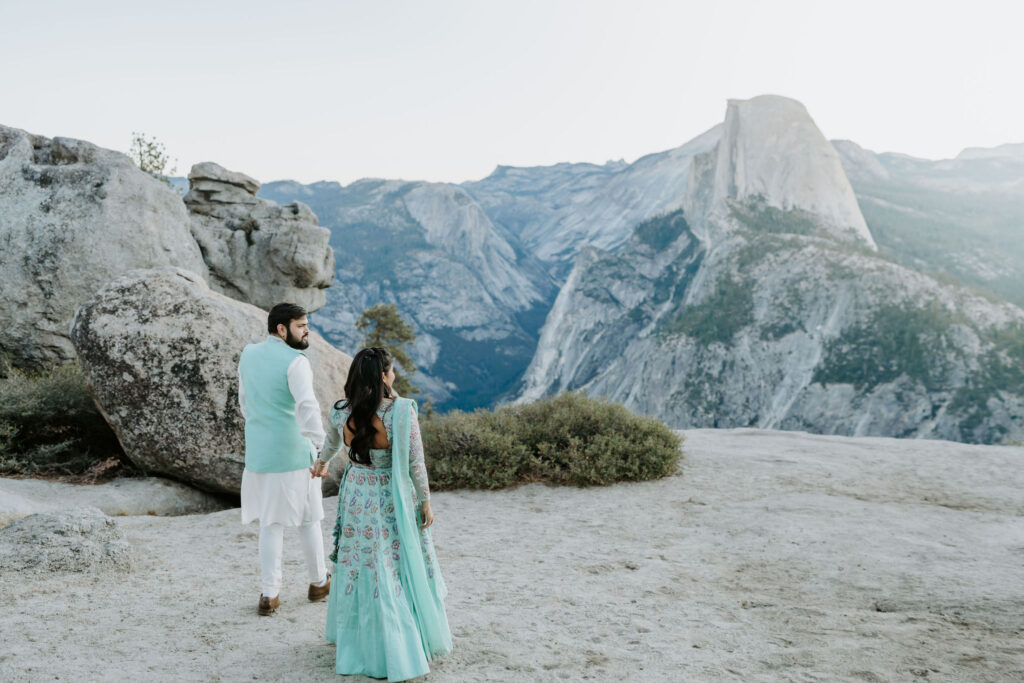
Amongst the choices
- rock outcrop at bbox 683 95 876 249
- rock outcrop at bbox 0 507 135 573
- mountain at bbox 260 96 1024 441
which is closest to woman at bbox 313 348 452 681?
rock outcrop at bbox 0 507 135 573

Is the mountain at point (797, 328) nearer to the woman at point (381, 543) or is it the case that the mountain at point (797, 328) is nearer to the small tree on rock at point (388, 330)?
the small tree on rock at point (388, 330)

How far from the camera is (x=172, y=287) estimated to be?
8648 mm

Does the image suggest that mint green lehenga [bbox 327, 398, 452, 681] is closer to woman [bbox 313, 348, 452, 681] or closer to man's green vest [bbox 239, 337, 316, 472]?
woman [bbox 313, 348, 452, 681]

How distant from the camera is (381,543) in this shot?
3.68 m

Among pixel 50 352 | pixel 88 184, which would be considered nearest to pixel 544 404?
pixel 50 352

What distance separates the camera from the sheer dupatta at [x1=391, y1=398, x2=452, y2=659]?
371 centimetres

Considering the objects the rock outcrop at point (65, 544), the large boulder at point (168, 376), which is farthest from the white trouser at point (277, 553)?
the large boulder at point (168, 376)

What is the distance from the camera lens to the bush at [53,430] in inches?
346

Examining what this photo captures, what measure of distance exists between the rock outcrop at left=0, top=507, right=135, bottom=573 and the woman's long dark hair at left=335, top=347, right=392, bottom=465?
326 cm

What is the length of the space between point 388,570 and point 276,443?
1.43 m

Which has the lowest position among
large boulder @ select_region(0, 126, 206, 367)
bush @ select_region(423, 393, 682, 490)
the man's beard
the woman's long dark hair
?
bush @ select_region(423, 393, 682, 490)

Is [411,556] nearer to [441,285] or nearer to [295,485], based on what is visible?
[295,485]

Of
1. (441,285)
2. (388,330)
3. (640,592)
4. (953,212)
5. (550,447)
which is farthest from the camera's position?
(441,285)

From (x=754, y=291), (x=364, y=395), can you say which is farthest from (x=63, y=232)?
(x=754, y=291)
